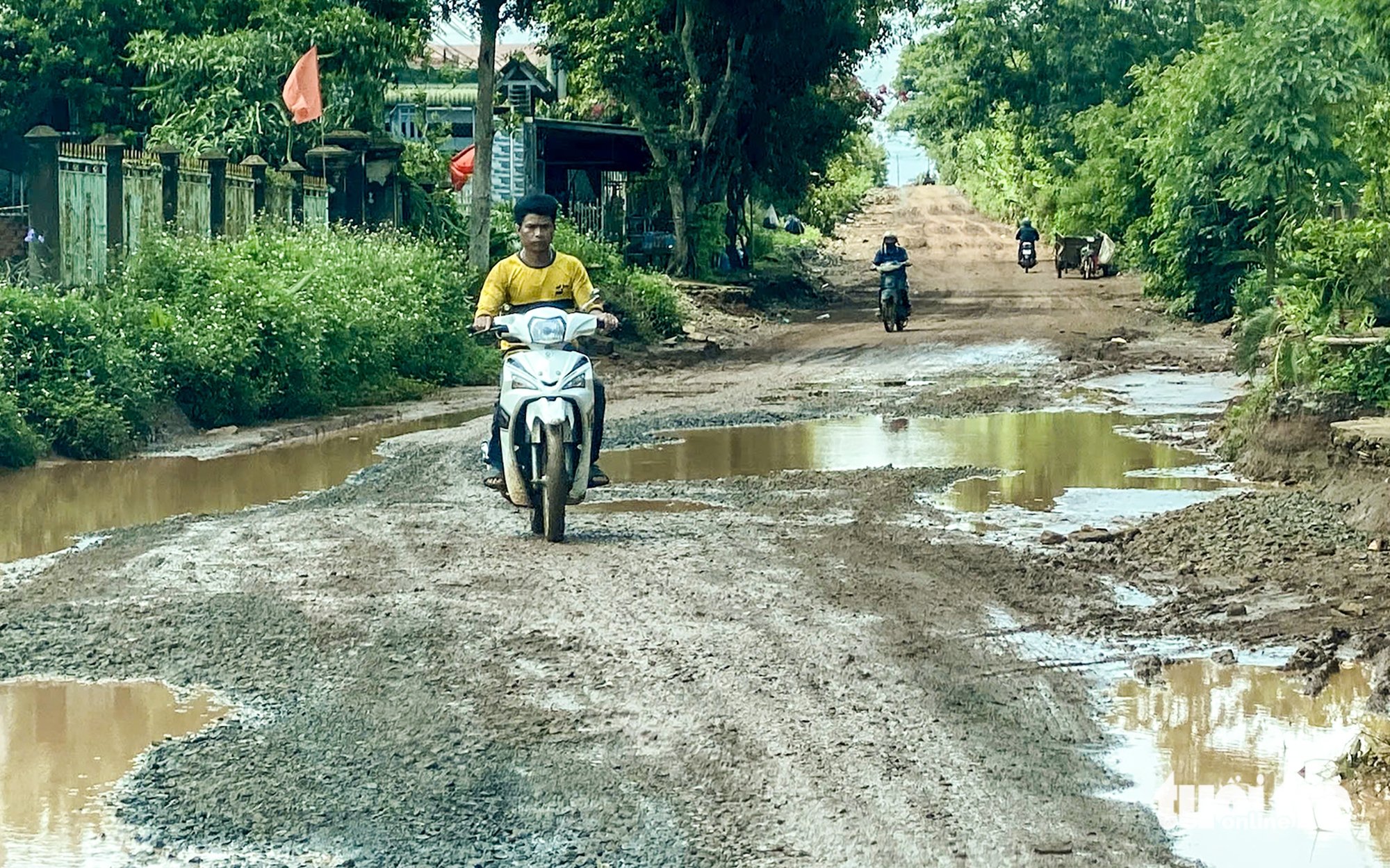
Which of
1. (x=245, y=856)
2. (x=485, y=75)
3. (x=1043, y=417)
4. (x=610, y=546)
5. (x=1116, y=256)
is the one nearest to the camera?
(x=245, y=856)

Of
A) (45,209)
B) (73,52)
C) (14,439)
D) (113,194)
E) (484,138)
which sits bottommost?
(14,439)

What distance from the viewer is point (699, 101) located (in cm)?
3522

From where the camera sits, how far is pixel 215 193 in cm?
2089

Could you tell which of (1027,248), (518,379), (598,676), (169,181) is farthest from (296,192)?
(1027,248)

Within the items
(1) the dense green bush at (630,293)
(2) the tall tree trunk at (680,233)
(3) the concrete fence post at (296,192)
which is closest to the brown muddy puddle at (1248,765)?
(1) the dense green bush at (630,293)

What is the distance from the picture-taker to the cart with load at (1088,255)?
1731 inches

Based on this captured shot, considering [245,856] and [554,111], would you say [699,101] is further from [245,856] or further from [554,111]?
[245,856]

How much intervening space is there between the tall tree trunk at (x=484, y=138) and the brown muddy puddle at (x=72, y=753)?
60.4 ft

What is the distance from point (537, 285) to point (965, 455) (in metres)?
4.51

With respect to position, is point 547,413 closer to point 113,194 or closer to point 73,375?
point 73,375

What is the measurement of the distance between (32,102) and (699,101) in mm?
12548

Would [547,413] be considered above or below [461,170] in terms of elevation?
below

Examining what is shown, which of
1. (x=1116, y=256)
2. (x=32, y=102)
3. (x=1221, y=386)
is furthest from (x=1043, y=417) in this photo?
(x=1116, y=256)

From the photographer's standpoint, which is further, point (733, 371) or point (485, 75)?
point (485, 75)
